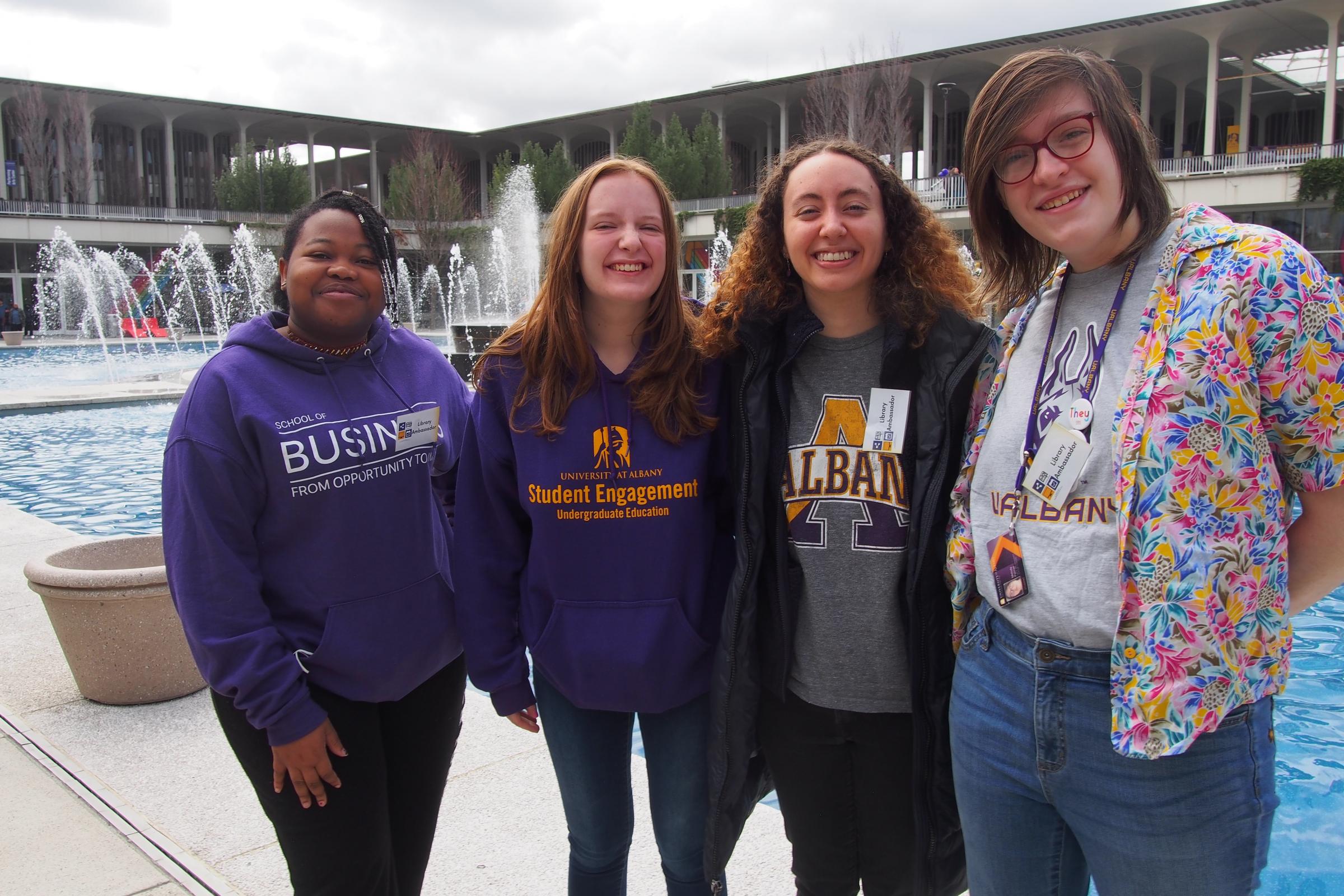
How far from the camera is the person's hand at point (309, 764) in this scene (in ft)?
6.56

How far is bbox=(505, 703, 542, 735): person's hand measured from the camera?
2.25 metres

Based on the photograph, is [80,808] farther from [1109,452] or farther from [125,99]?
[125,99]

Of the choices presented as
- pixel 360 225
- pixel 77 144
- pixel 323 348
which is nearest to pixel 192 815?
pixel 323 348

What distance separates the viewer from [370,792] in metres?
2.16

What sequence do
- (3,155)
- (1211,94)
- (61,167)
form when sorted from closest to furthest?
(1211,94) < (61,167) < (3,155)

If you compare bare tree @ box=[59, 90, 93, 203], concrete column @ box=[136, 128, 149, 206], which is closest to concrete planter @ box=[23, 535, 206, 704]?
bare tree @ box=[59, 90, 93, 203]

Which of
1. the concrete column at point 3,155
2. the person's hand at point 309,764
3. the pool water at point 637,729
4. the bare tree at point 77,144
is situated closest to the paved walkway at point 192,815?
the person's hand at point 309,764

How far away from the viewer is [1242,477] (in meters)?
1.44

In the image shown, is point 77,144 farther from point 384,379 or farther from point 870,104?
point 384,379

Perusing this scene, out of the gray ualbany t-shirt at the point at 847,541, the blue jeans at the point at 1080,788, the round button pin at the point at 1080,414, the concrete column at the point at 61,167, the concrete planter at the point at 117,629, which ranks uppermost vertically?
the concrete column at the point at 61,167

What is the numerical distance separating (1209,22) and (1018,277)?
3625 cm

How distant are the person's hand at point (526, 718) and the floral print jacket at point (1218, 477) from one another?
1.32 metres

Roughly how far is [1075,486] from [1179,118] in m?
42.4

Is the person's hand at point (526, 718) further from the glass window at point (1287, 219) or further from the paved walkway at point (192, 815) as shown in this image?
the glass window at point (1287, 219)
